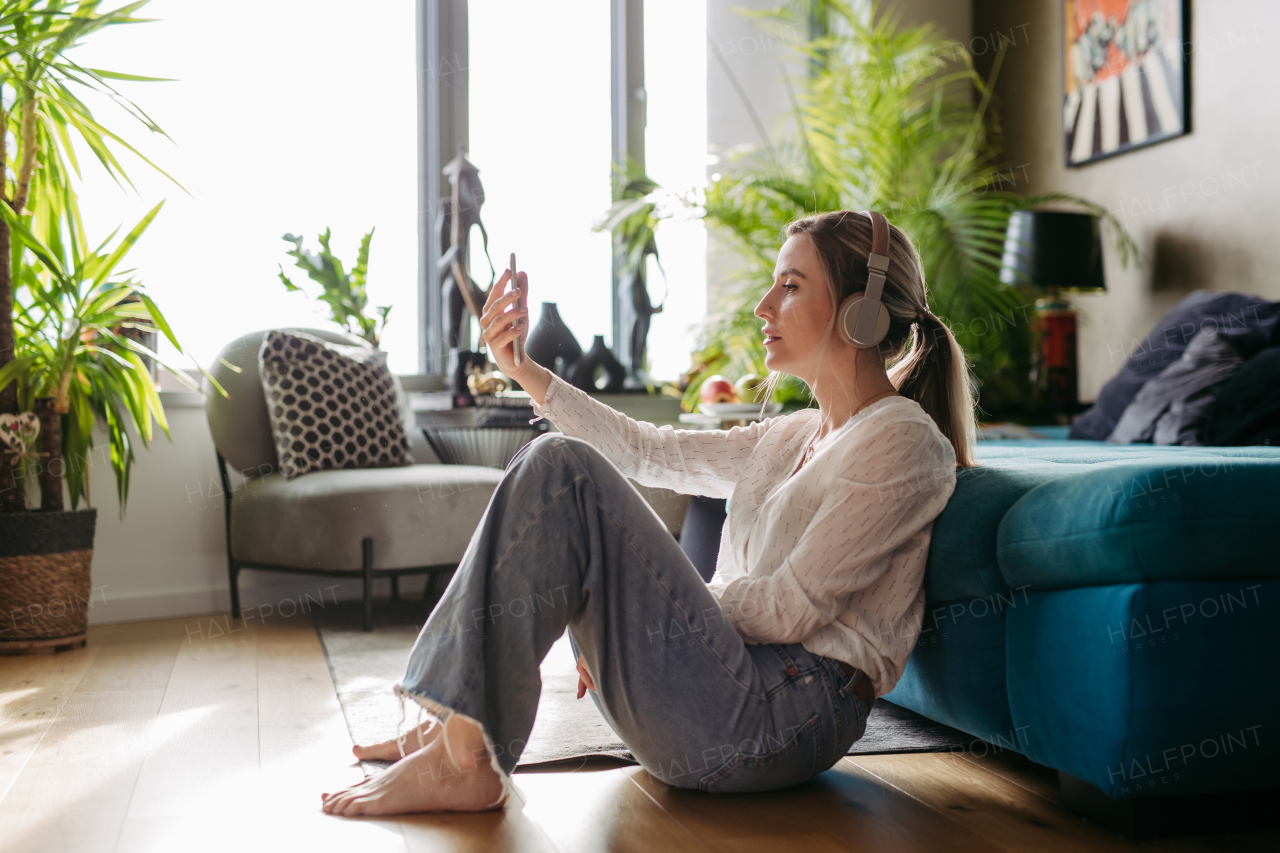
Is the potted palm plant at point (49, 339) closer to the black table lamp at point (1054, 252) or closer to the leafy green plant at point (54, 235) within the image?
the leafy green plant at point (54, 235)

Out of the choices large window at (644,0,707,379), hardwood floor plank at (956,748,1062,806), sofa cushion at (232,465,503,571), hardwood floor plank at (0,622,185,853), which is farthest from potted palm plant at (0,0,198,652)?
large window at (644,0,707,379)

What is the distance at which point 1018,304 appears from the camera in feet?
10.7

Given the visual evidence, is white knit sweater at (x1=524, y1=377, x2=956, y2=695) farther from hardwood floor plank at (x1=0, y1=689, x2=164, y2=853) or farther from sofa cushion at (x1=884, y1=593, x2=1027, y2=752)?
hardwood floor plank at (x1=0, y1=689, x2=164, y2=853)

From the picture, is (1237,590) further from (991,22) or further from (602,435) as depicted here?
(991,22)

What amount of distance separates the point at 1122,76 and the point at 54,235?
335 cm

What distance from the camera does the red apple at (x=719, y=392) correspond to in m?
2.90

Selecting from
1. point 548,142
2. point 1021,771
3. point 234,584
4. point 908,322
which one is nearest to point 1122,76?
point 548,142

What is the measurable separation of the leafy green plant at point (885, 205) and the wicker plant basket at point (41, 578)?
6.04 feet

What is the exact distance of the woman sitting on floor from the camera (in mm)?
1204

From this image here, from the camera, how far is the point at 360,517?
2609 millimetres

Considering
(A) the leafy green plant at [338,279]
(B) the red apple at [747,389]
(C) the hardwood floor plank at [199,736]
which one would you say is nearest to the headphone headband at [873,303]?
(C) the hardwood floor plank at [199,736]

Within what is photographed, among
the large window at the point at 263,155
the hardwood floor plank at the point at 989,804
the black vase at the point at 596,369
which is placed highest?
the large window at the point at 263,155

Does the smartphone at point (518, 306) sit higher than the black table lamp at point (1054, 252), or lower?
lower

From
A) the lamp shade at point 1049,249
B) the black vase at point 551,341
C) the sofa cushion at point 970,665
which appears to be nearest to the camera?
the sofa cushion at point 970,665
